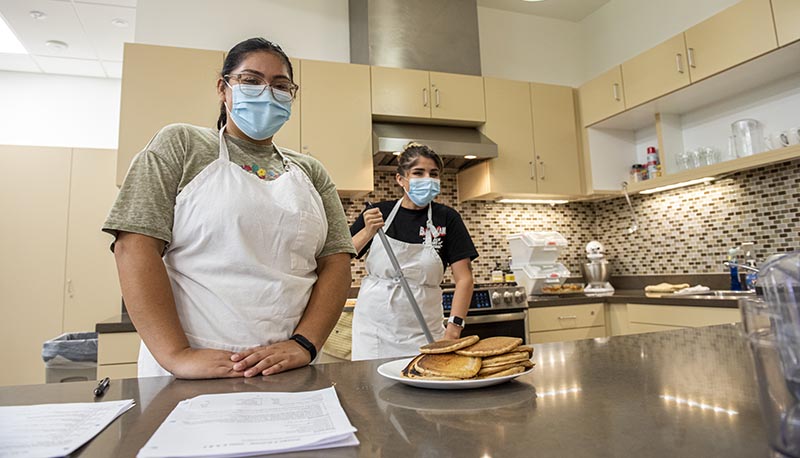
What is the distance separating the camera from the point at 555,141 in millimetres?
3297

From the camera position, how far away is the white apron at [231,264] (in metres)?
0.95

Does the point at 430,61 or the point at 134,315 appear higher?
the point at 430,61

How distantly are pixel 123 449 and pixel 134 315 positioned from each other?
19.1 inches

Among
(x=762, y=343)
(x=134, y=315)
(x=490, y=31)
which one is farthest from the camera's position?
(x=490, y=31)

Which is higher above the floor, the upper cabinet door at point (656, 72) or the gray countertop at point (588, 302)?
the upper cabinet door at point (656, 72)

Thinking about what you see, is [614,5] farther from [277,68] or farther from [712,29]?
[277,68]

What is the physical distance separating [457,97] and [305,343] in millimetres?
2464

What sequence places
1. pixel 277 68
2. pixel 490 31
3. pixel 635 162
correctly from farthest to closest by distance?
pixel 490 31
pixel 635 162
pixel 277 68

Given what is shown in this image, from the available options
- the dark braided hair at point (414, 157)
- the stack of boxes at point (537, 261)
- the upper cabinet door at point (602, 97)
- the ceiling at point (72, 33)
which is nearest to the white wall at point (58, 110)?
the ceiling at point (72, 33)

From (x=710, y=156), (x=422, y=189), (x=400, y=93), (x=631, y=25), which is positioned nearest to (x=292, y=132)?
(x=400, y=93)

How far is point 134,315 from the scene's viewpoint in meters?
0.89

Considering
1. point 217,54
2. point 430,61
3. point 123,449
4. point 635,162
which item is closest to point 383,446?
point 123,449

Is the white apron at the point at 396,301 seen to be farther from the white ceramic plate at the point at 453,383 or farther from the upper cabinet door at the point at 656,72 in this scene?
the upper cabinet door at the point at 656,72

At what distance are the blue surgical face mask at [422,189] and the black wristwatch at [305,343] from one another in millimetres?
1023
